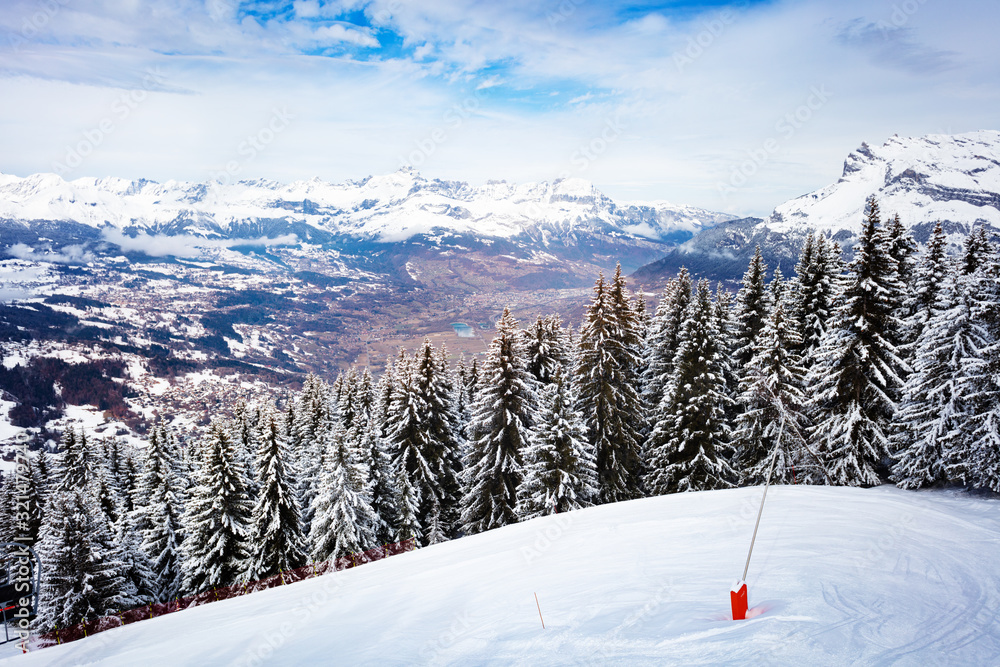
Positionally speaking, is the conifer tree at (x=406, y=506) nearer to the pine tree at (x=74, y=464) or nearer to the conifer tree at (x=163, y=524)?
the conifer tree at (x=163, y=524)

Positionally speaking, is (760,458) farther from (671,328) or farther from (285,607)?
(285,607)

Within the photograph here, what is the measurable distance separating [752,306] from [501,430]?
16872 millimetres

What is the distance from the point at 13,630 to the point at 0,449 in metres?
183

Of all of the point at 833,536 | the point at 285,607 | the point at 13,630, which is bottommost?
the point at 13,630

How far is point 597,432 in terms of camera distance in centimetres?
2692

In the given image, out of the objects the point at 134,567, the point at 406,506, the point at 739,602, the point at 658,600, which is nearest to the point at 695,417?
the point at 406,506

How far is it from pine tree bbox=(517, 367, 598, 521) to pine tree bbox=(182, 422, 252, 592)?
56.0ft

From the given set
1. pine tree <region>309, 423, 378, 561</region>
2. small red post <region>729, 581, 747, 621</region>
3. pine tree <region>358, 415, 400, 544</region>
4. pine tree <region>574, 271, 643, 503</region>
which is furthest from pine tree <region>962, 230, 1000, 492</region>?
pine tree <region>358, 415, 400, 544</region>

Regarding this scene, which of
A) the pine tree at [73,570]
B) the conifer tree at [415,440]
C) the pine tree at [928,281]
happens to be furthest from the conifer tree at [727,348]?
the pine tree at [73,570]

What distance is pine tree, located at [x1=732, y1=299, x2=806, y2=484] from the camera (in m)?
22.8

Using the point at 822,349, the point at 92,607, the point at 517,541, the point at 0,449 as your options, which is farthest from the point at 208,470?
the point at 0,449

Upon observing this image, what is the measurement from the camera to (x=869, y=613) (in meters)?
7.54

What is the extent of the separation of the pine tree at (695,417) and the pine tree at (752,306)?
9.71 ft

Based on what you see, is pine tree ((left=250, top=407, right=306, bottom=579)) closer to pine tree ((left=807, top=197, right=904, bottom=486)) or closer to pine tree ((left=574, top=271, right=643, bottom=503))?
pine tree ((left=574, top=271, right=643, bottom=503))
